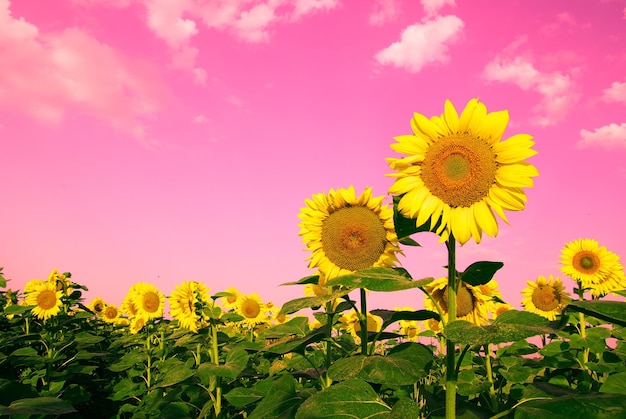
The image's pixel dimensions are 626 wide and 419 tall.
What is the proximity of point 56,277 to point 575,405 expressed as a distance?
7845 mm

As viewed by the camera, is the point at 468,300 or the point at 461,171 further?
the point at 468,300

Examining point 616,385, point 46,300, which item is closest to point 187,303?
point 46,300

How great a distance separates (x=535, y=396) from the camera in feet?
7.98

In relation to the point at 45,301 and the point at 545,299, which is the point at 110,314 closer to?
the point at 45,301

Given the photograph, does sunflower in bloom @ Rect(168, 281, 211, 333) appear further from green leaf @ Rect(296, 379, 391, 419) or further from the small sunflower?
green leaf @ Rect(296, 379, 391, 419)

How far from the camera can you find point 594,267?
681cm

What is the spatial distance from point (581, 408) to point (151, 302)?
7156mm

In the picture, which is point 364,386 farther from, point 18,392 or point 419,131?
point 18,392

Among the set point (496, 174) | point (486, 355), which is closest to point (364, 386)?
point (496, 174)

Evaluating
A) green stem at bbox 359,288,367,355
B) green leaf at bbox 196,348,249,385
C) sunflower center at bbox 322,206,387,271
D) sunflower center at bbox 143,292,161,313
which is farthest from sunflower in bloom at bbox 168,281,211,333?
green stem at bbox 359,288,367,355

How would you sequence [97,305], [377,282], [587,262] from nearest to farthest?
[377,282]
[587,262]
[97,305]

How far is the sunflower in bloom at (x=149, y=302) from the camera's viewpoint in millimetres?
7812

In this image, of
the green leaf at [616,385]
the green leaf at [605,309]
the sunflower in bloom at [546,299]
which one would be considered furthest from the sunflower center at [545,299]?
the green leaf at [605,309]

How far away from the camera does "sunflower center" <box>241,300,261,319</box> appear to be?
931 cm
